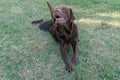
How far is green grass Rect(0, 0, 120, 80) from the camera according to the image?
3.82m

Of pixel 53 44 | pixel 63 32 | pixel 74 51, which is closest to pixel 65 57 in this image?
pixel 74 51

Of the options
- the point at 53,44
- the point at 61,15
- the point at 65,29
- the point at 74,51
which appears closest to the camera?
the point at 61,15

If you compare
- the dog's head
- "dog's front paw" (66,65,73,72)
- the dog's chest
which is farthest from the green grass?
the dog's head

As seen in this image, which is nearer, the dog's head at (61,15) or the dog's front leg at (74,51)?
the dog's head at (61,15)

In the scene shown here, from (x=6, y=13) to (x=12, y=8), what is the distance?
29 cm

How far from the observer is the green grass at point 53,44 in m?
3.82

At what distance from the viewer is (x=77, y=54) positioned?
409 cm

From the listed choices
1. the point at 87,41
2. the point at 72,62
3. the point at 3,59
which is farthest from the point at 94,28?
the point at 3,59

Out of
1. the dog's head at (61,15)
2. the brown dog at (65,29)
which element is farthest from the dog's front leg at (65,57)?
the dog's head at (61,15)

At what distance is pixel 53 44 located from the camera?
4520mm

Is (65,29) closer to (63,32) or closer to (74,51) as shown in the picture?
(63,32)

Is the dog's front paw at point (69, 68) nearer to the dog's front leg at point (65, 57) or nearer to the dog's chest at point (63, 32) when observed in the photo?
the dog's front leg at point (65, 57)

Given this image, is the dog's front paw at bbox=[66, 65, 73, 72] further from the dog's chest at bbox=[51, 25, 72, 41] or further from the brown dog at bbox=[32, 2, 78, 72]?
the dog's chest at bbox=[51, 25, 72, 41]

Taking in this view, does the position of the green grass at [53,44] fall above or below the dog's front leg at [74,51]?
below
